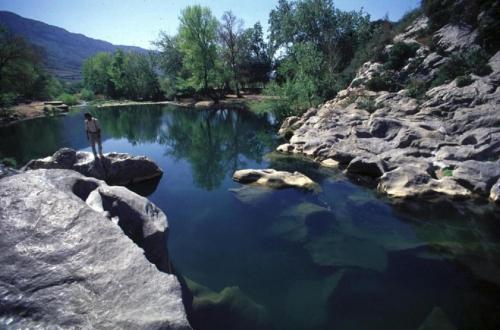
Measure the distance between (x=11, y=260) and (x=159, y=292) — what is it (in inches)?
89.7

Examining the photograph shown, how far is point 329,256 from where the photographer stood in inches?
322

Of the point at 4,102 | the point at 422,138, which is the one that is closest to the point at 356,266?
the point at 422,138

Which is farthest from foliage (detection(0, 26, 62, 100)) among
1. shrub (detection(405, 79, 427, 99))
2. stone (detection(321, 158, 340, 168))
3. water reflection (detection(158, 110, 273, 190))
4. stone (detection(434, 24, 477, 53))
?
stone (detection(434, 24, 477, 53))

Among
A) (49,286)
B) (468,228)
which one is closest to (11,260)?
(49,286)

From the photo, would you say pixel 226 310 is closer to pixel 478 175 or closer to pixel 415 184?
pixel 415 184

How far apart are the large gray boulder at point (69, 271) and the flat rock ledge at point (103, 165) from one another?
23.5 feet

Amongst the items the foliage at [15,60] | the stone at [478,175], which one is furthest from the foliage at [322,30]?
the foliage at [15,60]

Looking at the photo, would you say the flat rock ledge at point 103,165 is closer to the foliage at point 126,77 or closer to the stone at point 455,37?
the stone at point 455,37

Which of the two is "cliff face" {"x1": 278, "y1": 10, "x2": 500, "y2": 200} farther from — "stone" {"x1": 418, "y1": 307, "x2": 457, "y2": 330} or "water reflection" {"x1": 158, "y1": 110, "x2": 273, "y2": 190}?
"stone" {"x1": 418, "y1": 307, "x2": 457, "y2": 330}

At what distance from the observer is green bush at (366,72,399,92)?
2714 cm

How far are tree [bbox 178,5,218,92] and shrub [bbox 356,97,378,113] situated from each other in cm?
3568

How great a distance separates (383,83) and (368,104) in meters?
6.14

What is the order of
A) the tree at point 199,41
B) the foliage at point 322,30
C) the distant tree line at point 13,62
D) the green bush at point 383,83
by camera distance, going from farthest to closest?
1. the foliage at point 322,30
2. the tree at point 199,41
3. the distant tree line at point 13,62
4. the green bush at point 383,83

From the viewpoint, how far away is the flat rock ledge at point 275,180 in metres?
13.4
